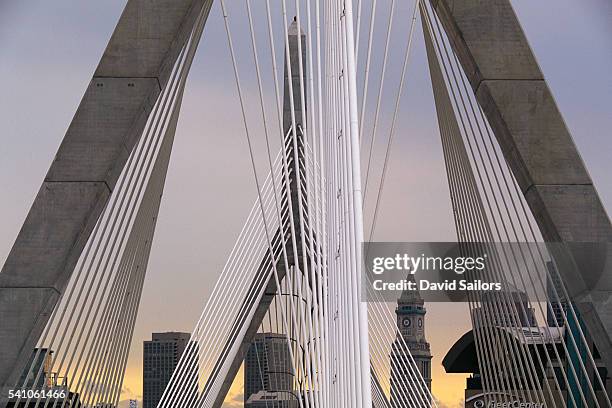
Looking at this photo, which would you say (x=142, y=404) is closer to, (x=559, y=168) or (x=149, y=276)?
(x=149, y=276)

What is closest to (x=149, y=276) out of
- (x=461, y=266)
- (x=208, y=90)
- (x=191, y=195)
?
(x=191, y=195)

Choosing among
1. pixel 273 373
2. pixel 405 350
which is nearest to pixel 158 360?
pixel 273 373

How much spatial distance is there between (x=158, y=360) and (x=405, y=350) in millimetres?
14298

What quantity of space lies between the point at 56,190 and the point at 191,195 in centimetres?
1964

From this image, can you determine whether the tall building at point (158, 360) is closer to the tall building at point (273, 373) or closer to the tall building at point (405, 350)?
the tall building at point (273, 373)

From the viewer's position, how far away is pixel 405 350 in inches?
808

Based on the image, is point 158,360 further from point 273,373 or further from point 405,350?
point 405,350

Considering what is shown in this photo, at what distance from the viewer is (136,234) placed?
12.4 metres

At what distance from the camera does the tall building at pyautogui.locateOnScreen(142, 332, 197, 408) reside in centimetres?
3228

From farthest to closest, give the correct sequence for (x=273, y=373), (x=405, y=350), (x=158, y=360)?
(x=158, y=360) → (x=273, y=373) → (x=405, y=350)

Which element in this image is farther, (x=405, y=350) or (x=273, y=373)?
(x=273, y=373)

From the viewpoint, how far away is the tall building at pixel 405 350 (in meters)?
16.2

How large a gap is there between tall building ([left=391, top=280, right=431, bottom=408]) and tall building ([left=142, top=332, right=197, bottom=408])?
4.99 m

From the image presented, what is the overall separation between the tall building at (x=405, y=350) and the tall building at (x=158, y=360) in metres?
4.99
